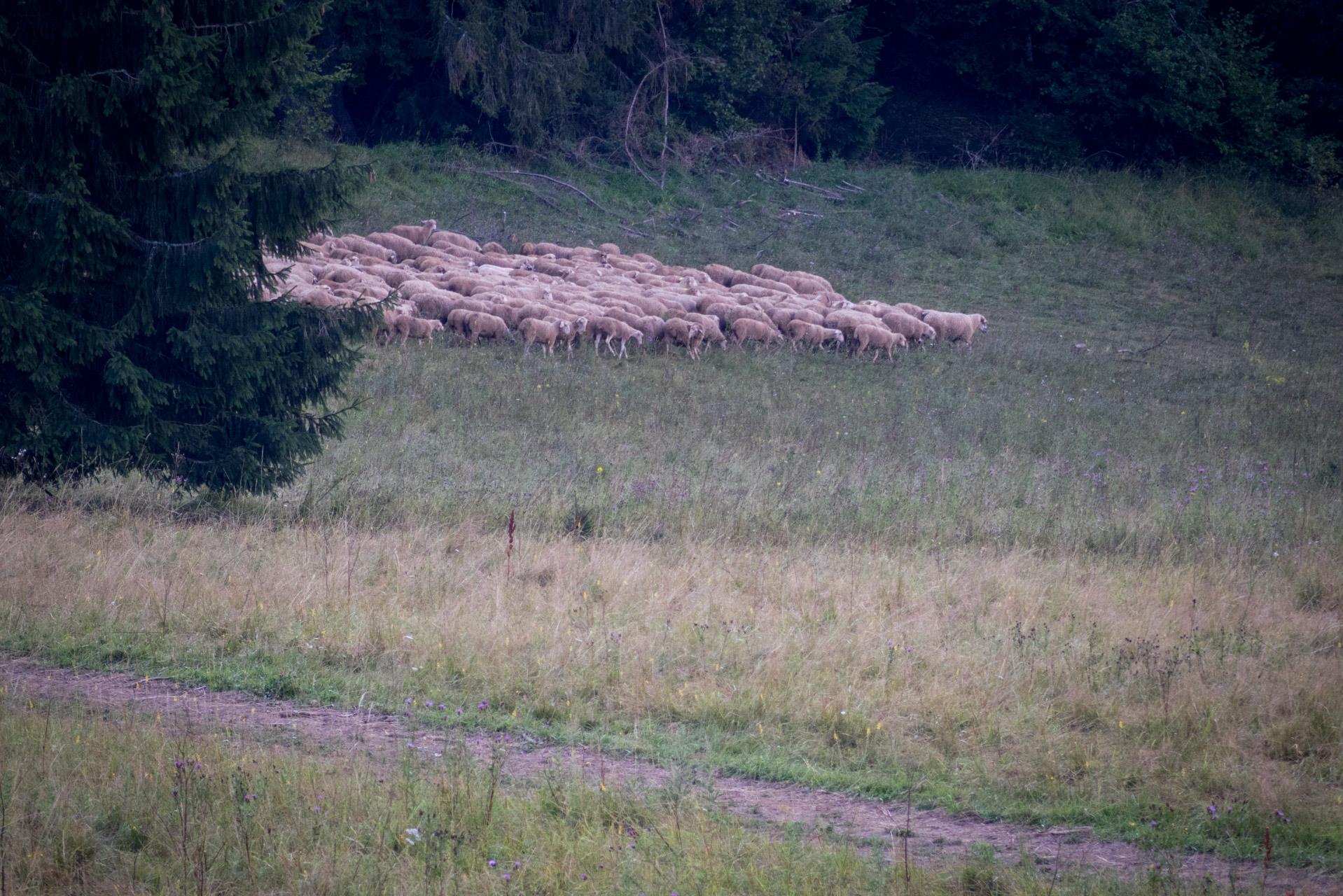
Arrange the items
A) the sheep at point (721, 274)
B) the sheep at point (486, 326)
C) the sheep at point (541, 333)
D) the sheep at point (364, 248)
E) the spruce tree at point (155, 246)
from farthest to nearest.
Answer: the sheep at point (721, 274)
the sheep at point (364, 248)
the sheep at point (486, 326)
the sheep at point (541, 333)
the spruce tree at point (155, 246)

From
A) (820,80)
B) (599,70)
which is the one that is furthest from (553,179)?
(820,80)

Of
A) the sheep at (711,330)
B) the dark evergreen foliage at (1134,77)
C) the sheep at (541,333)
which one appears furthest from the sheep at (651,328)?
the dark evergreen foliage at (1134,77)

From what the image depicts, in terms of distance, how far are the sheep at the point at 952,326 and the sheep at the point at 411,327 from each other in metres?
9.65

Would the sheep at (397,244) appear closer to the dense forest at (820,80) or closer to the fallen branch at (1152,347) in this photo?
the dense forest at (820,80)

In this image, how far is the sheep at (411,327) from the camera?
50.9ft

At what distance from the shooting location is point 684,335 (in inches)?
661

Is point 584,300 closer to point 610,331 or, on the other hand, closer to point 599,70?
point 610,331

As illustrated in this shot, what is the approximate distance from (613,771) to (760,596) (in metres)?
2.63

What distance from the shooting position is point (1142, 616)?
6.78m

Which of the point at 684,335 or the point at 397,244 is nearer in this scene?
the point at 684,335

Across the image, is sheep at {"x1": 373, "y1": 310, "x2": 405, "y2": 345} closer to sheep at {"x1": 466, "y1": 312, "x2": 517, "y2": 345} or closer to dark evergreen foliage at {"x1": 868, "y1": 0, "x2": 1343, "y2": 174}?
sheep at {"x1": 466, "y1": 312, "x2": 517, "y2": 345}

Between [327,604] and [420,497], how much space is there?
2.92 metres

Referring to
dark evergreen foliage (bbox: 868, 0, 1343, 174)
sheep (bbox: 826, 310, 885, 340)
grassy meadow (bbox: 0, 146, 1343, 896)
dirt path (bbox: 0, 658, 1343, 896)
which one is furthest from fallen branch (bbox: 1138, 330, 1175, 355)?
dirt path (bbox: 0, 658, 1343, 896)

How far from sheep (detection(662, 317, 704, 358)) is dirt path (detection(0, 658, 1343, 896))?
11944mm
